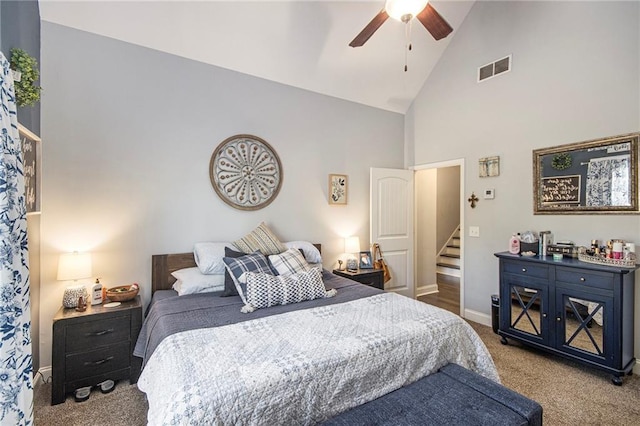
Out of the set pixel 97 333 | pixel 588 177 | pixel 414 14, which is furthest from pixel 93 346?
Result: pixel 588 177

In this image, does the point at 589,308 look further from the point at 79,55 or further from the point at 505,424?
the point at 79,55

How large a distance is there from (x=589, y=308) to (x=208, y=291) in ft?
10.7

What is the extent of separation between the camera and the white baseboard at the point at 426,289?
5051 mm

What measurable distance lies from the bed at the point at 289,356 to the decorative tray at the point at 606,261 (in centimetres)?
149

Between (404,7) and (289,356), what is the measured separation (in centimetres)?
236

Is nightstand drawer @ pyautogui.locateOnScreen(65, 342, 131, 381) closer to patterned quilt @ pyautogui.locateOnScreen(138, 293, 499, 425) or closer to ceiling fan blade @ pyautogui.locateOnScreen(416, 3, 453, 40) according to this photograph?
patterned quilt @ pyautogui.locateOnScreen(138, 293, 499, 425)

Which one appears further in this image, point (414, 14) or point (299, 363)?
point (414, 14)

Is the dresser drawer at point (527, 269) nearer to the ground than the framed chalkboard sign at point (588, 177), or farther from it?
nearer to the ground

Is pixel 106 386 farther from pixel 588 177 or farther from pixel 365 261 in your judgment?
pixel 588 177

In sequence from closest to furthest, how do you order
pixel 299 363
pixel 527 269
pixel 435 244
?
pixel 299 363 → pixel 527 269 → pixel 435 244

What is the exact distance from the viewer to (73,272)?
2381mm

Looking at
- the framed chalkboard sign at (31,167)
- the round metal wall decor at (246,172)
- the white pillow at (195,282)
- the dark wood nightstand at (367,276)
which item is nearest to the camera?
the framed chalkboard sign at (31,167)

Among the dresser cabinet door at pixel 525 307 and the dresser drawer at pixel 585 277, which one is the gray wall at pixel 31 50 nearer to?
the dresser cabinet door at pixel 525 307

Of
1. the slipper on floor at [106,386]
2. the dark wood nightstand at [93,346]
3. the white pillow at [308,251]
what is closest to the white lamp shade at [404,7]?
the white pillow at [308,251]
